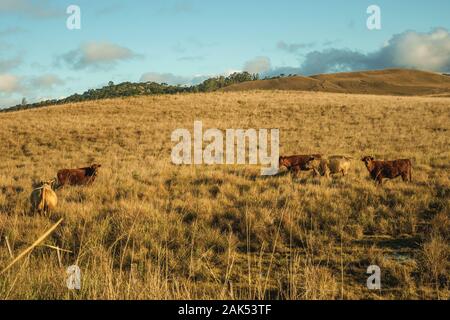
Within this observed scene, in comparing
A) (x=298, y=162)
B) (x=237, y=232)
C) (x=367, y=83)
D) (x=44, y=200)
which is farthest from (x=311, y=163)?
(x=367, y=83)

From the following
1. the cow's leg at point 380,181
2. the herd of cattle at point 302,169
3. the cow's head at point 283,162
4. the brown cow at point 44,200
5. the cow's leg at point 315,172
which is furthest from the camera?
the cow's head at point 283,162

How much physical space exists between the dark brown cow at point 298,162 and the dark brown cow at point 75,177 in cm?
560

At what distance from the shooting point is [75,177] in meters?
11.5

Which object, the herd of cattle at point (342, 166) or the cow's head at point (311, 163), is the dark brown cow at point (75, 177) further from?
the cow's head at point (311, 163)

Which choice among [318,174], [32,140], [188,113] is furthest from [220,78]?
[318,174]

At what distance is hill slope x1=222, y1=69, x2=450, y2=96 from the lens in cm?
10925

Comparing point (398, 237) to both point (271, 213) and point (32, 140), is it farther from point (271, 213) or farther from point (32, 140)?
point (32, 140)

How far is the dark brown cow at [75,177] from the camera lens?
37.4 ft

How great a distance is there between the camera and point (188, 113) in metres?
39.0

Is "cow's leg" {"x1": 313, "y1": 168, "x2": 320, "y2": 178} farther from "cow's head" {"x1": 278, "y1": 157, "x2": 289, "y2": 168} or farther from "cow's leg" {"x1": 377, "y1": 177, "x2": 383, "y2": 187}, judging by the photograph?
"cow's leg" {"x1": 377, "y1": 177, "x2": 383, "y2": 187}

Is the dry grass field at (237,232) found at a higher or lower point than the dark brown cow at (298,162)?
lower

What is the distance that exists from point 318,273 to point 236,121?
29044 millimetres

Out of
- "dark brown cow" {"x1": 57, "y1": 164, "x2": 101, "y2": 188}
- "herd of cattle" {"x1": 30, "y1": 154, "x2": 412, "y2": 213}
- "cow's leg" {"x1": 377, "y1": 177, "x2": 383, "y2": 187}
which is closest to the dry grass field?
"cow's leg" {"x1": 377, "y1": 177, "x2": 383, "y2": 187}

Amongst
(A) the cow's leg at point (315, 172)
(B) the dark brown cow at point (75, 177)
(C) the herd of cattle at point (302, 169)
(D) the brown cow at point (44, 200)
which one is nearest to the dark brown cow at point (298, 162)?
(C) the herd of cattle at point (302, 169)
